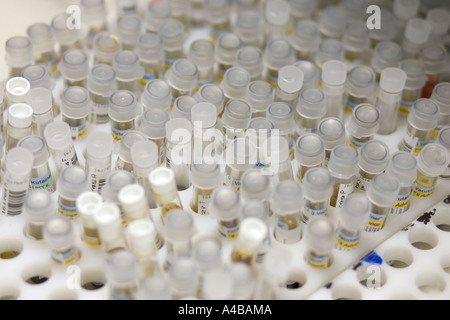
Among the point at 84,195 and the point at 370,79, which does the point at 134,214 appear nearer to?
the point at 84,195

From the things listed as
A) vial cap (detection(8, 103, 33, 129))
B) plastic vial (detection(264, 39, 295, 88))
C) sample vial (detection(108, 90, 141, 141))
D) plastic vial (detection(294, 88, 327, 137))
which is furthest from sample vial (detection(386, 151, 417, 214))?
vial cap (detection(8, 103, 33, 129))

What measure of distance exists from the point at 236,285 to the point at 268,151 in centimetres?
19

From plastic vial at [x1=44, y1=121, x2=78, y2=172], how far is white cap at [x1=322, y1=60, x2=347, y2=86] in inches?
13.4

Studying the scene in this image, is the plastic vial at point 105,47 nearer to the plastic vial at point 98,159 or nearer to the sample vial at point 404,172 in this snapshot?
the plastic vial at point 98,159

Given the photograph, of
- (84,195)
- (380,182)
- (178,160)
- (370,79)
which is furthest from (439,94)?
(84,195)

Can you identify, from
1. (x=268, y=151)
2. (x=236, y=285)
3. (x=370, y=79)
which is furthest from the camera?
(x=370, y=79)

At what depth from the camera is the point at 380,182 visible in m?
0.78

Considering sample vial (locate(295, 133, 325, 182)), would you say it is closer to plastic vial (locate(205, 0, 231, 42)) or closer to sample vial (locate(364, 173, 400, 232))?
sample vial (locate(364, 173, 400, 232))

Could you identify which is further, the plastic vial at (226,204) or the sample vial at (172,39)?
the sample vial at (172,39)

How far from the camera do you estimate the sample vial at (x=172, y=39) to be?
0.98 m

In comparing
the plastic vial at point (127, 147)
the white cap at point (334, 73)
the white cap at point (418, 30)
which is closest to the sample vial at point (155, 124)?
the plastic vial at point (127, 147)

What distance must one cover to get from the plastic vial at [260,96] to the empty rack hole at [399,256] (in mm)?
238

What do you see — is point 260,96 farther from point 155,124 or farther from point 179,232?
point 179,232
